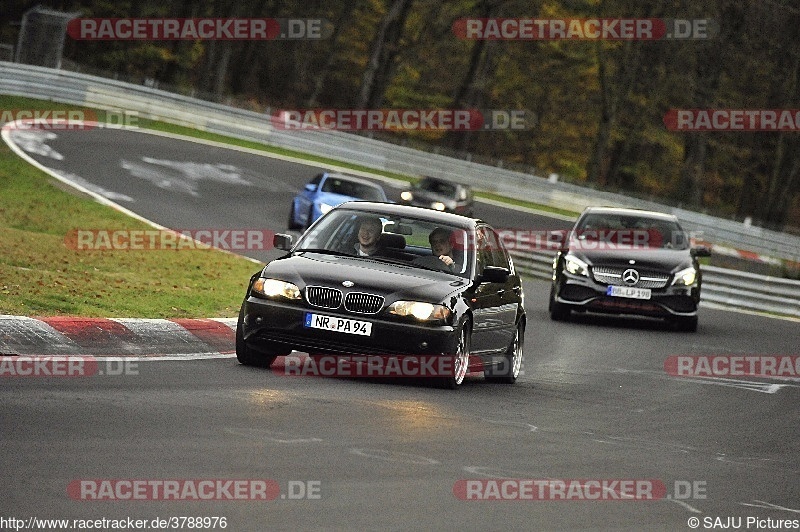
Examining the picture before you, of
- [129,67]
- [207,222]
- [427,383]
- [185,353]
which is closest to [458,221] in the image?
[427,383]

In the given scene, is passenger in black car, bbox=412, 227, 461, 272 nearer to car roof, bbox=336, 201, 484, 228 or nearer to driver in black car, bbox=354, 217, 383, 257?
car roof, bbox=336, 201, 484, 228

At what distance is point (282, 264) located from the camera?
11703mm

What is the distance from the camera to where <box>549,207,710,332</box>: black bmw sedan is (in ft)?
66.2

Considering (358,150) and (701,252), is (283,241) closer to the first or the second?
(701,252)

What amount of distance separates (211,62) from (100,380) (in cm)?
6576

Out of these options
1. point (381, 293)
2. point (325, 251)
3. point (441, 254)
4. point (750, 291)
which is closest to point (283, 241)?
point (325, 251)

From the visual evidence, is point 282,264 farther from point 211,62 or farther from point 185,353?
point 211,62

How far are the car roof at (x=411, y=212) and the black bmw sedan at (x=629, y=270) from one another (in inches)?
298

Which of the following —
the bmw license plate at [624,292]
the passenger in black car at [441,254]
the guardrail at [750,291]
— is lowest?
the guardrail at [750,291]

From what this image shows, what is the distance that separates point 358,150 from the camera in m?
49.8

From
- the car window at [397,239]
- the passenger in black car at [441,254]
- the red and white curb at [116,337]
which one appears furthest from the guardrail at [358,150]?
the passenger in black car at [441,254]

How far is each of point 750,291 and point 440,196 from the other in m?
13.4

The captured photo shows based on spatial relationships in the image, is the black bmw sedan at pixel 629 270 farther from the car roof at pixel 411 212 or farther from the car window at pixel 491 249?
the car roof at pixel 411 212

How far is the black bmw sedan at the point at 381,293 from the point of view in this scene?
11.3 m
